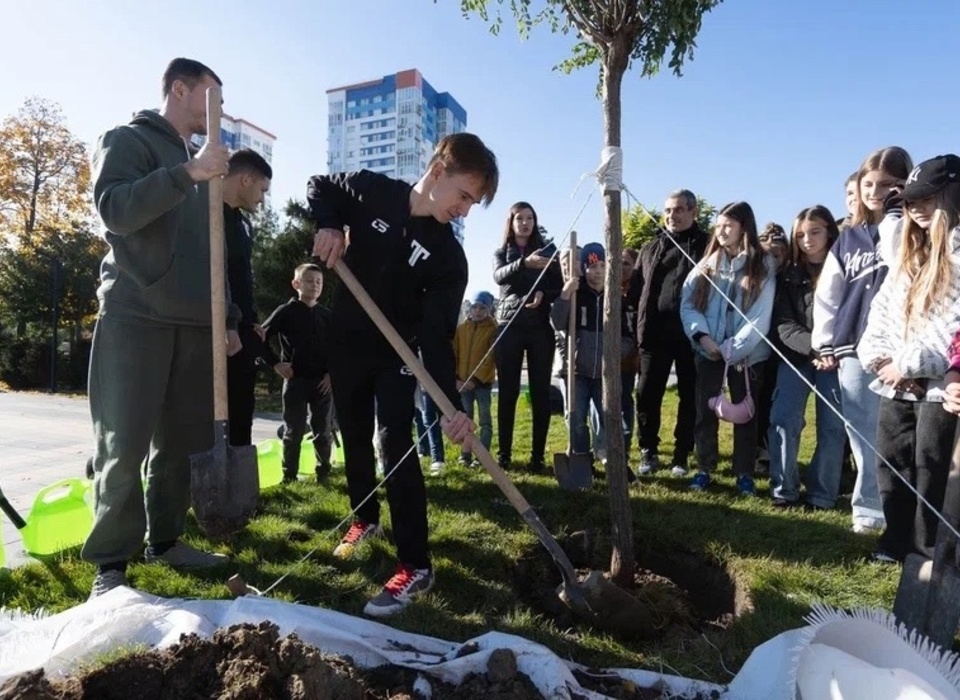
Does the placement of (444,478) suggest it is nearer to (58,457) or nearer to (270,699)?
(270,699)

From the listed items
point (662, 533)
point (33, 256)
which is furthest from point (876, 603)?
point (33, 256)

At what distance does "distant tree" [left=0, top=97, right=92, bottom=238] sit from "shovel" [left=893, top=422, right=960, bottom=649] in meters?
A: 28.5

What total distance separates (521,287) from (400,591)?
3.08m

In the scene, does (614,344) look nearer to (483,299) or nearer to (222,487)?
(222,487)

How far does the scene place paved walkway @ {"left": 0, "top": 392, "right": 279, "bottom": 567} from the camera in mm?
4988

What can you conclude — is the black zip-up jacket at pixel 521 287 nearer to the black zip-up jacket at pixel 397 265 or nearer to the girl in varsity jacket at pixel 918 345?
the black zip-up jacket at pixel 397 265

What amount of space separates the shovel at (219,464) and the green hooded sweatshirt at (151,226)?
0.22m

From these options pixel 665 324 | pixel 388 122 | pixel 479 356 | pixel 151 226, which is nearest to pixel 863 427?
pixel 665 324

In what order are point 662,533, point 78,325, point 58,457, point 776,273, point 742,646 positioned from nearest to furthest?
point 742,646 < point 662,533 < point 776,273 < point 58,457 < point 78,325

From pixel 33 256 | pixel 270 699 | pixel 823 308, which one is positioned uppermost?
pixel 33 256

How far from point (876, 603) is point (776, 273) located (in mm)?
2517

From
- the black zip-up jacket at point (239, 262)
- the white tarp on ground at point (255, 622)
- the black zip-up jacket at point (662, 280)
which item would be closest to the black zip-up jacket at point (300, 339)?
the black zip-up jacket at point (239, 262)

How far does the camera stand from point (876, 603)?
2873 mm

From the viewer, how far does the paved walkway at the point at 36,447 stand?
4.99 m
